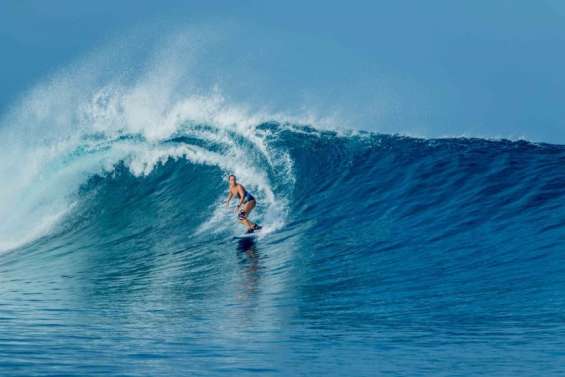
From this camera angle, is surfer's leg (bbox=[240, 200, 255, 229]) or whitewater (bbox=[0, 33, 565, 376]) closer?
whitewater (bbox=[0, 33, 565, 376])

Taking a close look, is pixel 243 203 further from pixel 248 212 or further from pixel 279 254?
pixel 279 254

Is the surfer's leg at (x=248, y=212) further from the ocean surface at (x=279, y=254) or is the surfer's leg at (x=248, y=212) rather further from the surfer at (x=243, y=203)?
the ocean surface at (x=279, y=254)

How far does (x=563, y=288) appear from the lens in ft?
29.9

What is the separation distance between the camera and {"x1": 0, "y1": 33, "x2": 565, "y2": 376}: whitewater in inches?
259

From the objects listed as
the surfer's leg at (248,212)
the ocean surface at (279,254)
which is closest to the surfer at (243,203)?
the surfer's leg at (248,212)

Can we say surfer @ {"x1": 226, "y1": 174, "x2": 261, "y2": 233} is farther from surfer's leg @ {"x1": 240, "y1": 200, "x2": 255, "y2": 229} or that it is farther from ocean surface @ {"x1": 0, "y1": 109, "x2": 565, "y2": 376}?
ocean surface @ {"x1": 0, "y1": 109, "x2": 565, "y2": 376}

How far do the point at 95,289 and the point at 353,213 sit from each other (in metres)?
5.21

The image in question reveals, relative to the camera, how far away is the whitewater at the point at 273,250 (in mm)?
6586

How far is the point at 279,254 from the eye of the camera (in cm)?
1263

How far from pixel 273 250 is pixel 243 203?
1710 millimetres

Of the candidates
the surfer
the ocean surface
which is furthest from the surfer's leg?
the ocean surface

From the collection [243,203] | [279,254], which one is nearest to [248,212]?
[243,203]

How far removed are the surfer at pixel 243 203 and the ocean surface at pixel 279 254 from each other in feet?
0.89

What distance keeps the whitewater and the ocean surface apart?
4cm
